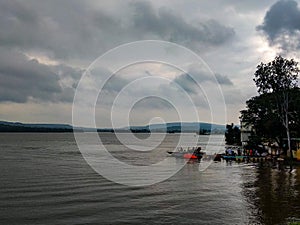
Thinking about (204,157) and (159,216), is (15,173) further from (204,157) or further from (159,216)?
(204,157)

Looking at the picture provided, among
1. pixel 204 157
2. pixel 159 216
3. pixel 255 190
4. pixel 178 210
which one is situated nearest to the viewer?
pixel 159 216

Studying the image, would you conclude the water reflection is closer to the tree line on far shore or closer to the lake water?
the lake water

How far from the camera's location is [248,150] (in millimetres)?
63531

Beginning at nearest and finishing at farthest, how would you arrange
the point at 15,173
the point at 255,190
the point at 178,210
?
the point at 178,210 → the point at 255,190 → the point at 15,173

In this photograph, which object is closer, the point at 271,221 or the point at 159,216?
the point at 271,221

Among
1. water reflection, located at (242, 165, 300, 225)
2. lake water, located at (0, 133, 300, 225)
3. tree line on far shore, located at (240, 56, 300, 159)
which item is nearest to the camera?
water reflection, located at (242, 165, 300, 225)

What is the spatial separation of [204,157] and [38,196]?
39624 millimetres

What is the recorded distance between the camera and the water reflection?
66.5ft

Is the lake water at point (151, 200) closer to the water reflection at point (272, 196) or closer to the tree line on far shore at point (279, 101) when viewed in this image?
the water reflection at point (272, 196)

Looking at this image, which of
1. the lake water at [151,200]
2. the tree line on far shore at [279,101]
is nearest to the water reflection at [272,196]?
the lake water at [151,200]

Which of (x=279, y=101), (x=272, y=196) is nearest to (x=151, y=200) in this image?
(x=272, y=196)

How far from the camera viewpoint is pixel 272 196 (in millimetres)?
26438

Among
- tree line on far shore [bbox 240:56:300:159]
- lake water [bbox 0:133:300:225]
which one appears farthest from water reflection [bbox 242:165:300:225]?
tree line on far shore [bbox 240:56:300:159]

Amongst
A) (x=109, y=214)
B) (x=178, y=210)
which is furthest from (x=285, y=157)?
(x=109, y=214)
